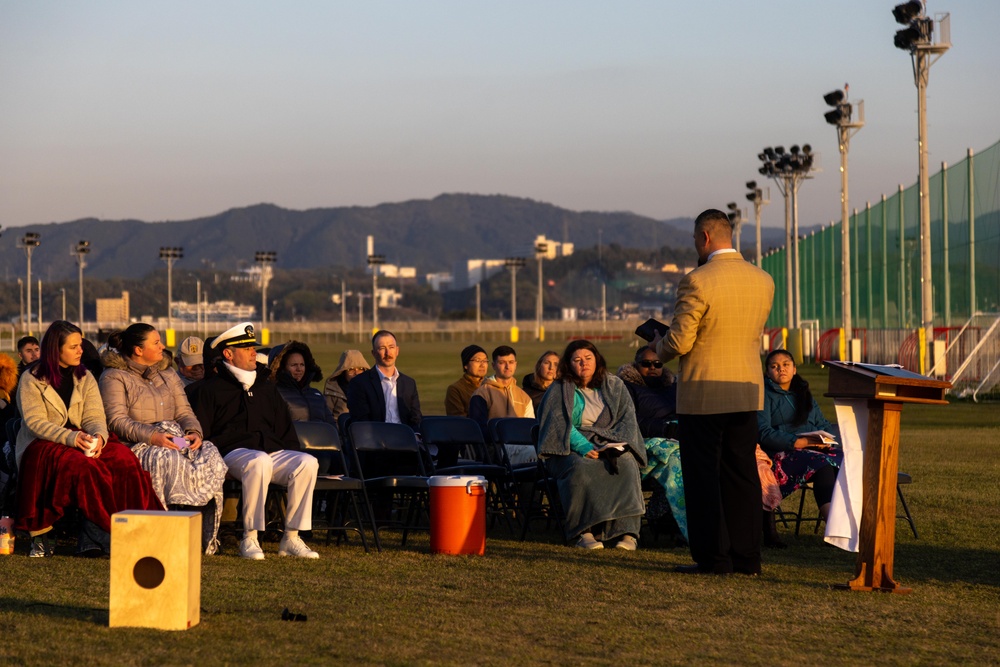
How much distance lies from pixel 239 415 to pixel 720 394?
3133 mm

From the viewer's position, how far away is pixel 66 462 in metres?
8.29

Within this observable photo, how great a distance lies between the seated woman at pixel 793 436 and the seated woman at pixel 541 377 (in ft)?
6.73

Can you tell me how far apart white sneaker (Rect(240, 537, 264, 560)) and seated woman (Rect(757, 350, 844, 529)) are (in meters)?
3.29

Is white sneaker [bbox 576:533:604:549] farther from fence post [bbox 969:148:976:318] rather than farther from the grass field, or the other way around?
fence post [bbox 969:148:976:318]

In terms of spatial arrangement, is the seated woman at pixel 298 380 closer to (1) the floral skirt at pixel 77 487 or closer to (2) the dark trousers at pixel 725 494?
(1) the floral skirt at pixel 77 487

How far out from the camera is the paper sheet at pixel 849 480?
7223 millimetres

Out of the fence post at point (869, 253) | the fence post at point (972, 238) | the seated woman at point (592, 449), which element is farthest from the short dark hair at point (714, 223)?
the fence post at point (869, 253)

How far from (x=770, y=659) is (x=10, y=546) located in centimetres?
489

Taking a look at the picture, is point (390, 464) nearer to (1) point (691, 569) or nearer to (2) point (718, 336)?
(1) point (691, 569)

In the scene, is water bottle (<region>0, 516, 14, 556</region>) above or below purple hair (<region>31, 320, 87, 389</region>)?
below

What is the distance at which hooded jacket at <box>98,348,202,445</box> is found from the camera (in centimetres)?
863

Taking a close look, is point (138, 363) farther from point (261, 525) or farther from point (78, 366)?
point (261, 525)

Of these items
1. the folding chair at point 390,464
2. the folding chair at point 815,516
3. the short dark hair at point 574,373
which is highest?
the short dark hair at point 574,373

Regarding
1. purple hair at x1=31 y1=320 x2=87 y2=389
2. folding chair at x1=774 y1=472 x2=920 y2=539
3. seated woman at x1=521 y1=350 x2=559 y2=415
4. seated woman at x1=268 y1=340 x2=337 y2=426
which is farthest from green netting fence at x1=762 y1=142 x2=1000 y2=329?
purple hair at x1=31 y1=320 x2=87 y2=389
